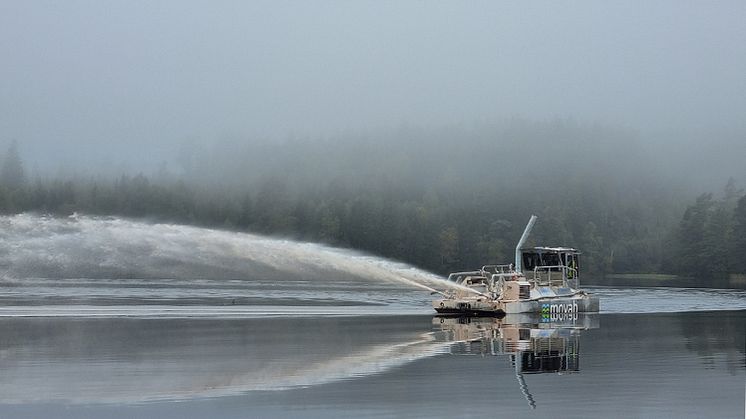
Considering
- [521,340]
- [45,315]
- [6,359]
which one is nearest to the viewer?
[6,359]

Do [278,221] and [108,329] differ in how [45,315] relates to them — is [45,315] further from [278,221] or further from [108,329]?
[278,221]

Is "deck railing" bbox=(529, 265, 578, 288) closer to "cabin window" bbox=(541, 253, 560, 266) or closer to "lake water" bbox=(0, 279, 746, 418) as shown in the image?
"cabin window" bbox=(541, 253, 560, 266)

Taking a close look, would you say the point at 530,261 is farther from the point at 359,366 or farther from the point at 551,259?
the point at 359,366

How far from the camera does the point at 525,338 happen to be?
45.7 meters

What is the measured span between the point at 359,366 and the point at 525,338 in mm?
15369

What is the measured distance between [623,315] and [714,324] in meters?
10.8

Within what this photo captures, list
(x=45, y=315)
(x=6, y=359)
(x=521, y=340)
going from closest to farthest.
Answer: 1. (x=6, y=359)
2. (x=521, y=340)
3. (x=45, y=315)

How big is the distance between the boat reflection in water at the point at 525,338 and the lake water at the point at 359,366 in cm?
10

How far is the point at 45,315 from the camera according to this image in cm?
5725

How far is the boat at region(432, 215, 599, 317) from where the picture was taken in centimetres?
6556

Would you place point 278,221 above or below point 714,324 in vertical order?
above

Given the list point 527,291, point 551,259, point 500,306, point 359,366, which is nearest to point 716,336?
point 500,306

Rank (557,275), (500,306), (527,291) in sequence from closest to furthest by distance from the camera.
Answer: (500,306)
(527,291)
(557,275)

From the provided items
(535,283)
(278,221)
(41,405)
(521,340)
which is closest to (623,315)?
(535,283)
